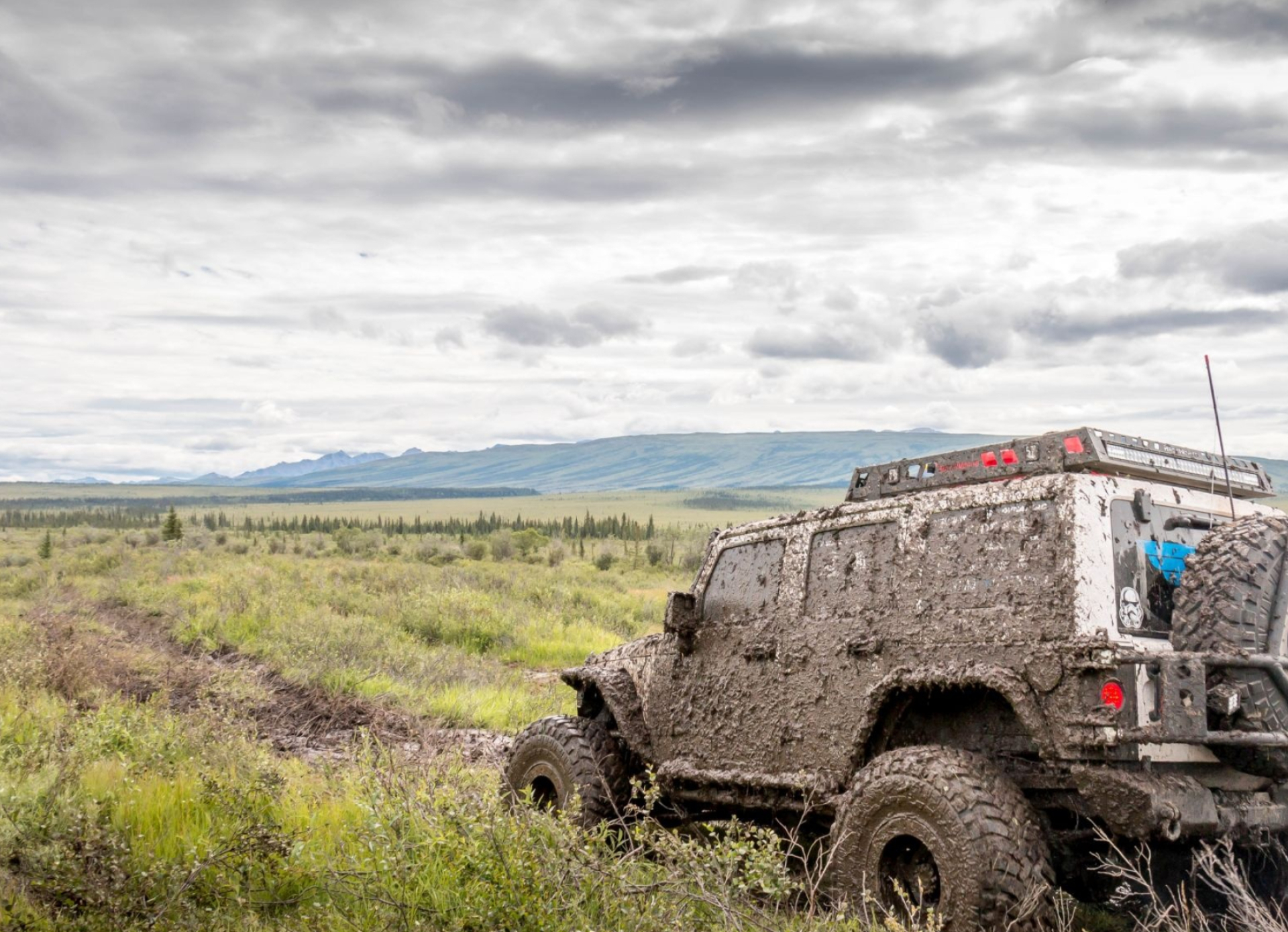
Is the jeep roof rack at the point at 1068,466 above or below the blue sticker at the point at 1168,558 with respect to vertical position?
above

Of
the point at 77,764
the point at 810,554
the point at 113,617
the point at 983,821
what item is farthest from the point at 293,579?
the point at 983,821

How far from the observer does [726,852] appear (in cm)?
521

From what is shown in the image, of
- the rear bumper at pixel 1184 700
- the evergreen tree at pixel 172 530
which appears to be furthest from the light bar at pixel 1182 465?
the evergreen tree at pixel 172 530

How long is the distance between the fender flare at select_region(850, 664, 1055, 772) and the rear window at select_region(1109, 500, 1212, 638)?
522mm

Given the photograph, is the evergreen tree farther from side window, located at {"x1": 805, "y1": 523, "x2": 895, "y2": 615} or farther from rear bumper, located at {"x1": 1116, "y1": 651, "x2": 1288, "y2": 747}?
rear bumper, located at {"x1": 1116, "y1": 651, "x2": 1288, "y2": 747}

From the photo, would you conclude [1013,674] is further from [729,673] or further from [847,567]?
[729,673]

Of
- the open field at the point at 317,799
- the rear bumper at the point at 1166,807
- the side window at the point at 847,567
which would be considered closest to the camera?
the rear bumper at the point at 1166,807

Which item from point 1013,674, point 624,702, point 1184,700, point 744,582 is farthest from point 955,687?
point 624,702

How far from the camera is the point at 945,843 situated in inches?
201

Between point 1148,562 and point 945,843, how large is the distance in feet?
5.12

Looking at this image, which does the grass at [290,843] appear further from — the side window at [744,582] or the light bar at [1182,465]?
the light bar at [1182,465]

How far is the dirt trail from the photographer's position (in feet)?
33.8

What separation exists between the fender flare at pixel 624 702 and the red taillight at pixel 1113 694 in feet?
10.6

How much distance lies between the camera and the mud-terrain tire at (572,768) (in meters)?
7.39
